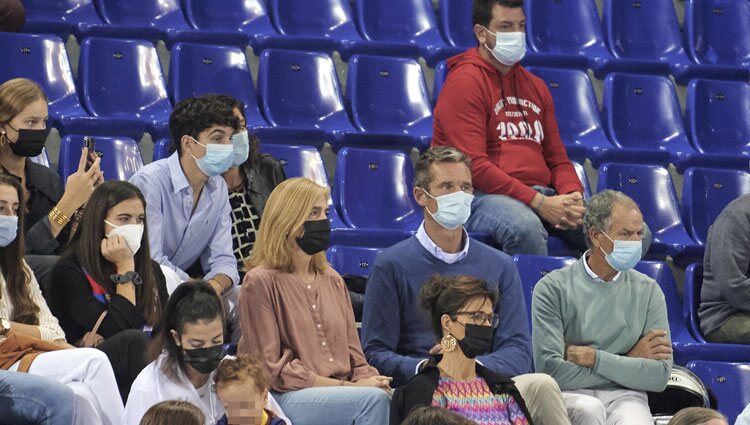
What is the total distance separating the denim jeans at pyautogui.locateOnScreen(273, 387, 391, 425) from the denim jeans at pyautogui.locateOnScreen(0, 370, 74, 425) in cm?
75

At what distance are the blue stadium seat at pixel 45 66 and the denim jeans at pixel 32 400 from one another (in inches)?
84.9

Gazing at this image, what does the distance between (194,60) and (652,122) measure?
7.21ft

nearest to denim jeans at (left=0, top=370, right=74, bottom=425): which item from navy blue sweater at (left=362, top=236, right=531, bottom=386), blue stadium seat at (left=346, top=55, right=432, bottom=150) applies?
navy blue sweater at (left=362, top=236, right=531, bottom=386)

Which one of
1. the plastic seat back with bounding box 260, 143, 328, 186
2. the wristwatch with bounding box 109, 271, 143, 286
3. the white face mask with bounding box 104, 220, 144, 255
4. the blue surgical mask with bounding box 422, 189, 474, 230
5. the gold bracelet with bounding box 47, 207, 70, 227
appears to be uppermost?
the white face mask with bounding box 104, 220, 144, 255

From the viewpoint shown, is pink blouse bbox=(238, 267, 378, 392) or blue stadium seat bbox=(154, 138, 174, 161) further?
blue stadium seat bbox=(154, 138, 174, 161)

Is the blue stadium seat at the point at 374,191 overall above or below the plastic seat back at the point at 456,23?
below

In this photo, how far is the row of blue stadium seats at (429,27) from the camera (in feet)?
21.7

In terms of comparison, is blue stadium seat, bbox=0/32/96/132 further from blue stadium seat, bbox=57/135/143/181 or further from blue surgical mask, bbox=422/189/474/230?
blue surgical mask, bbox=422/189/474/230

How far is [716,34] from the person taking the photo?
762 cm

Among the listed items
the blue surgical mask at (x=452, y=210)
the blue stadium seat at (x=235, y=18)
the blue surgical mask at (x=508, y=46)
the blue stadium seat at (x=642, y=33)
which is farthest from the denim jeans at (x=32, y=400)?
the blue stadium seat at (x=642, y=33)

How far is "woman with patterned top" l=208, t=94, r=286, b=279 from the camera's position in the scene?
18.4 ft

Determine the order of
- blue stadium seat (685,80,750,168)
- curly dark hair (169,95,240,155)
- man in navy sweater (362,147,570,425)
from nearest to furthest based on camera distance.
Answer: man in navy sweater (362,147,570,425)
curly dark hair (169,95,240,155)
blue stadium seat (685,80,750,168)

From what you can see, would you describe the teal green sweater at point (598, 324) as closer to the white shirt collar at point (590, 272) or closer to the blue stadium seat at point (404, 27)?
the white shirt collar at point (590, 272)

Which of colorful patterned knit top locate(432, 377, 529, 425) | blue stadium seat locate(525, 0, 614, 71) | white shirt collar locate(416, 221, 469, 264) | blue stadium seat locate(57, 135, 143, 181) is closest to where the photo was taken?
colorful patterned knit top locate(432, 377, 529, 425)
